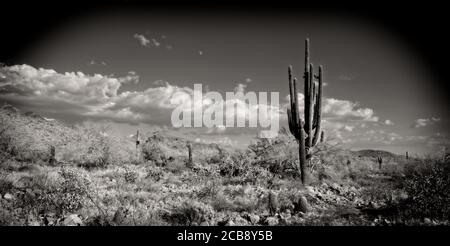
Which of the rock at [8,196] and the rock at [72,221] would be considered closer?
the rock at [72,221]

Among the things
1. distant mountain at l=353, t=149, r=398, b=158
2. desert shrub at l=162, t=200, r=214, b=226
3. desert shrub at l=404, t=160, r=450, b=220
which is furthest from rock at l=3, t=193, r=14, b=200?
distant mountain at l=353, t=149, r=398, b=158

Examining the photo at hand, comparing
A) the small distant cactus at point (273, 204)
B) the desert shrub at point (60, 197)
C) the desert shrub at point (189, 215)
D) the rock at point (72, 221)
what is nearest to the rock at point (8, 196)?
the desert shrub at point (60, 197)

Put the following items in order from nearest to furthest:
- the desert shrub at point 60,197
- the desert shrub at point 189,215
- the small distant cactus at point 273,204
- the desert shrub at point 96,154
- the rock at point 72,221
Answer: the rock at point 72,221 < the desert shrub at point 189,215 < the desert shrub at point 60,197 < the small distant cactus at point 273,204 < the desert shrub at point 96,154

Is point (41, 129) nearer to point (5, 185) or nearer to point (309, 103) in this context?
point (5, 185)

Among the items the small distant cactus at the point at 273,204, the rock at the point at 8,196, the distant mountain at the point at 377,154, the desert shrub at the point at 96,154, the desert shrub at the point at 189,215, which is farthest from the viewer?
the distant mountain at the point at 377,154

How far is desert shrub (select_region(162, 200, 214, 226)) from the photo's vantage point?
7.28m

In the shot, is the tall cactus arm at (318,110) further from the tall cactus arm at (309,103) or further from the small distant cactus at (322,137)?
the small distant cactus at (322,137)

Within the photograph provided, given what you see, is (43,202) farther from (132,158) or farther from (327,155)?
(327,155)

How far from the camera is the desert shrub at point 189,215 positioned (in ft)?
23.9

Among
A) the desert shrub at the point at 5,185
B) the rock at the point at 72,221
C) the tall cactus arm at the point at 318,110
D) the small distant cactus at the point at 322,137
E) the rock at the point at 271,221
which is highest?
the tall cactus arm at the point at 318,110

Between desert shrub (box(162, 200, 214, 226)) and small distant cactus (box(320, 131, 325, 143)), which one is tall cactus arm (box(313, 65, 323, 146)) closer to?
small distant cactus (box(320, 131, 325, 143))

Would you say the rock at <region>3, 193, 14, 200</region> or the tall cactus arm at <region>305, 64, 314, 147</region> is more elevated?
the tall cactus arm at <region>305, 64, 314, 147</region>
